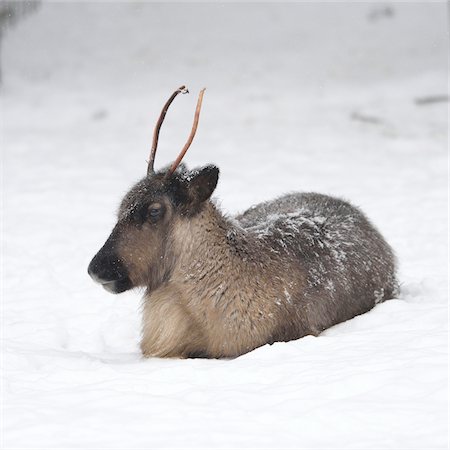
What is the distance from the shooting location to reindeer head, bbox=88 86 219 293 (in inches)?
233

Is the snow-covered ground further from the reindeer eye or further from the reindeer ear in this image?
the reindeer ear

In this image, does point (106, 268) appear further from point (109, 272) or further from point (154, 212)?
point (154, 212)

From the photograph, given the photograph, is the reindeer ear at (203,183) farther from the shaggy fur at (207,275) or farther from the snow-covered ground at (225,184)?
the snow-covered ground at (225,184)

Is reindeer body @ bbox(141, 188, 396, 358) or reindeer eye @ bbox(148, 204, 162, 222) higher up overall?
reindeer eye @ bbox(148, 204, 162, 222)

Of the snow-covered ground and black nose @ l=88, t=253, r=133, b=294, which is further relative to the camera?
black nose @ l=88, t=253, r=133, b=294

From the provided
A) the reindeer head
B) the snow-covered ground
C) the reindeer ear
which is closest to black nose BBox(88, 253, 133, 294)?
the reindeer head

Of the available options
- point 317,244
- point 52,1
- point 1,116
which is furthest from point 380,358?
point 52,1

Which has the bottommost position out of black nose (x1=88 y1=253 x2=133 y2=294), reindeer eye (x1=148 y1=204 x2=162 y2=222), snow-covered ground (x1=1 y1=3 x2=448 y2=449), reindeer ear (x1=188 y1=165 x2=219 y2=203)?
snow-covered ground (x1=1 y1=3 x2=448 y2=449)

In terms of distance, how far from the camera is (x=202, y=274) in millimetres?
6008

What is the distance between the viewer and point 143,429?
4512 mm

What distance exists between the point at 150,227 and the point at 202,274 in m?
0.49

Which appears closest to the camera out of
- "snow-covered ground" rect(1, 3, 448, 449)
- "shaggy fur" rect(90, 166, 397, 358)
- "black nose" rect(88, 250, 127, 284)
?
"snow-covered ground" rect(1, 3, 448, 449)

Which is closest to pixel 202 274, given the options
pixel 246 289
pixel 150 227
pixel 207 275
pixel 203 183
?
pixel 207 275

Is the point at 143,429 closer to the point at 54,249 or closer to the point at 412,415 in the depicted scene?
the point at 412,415
